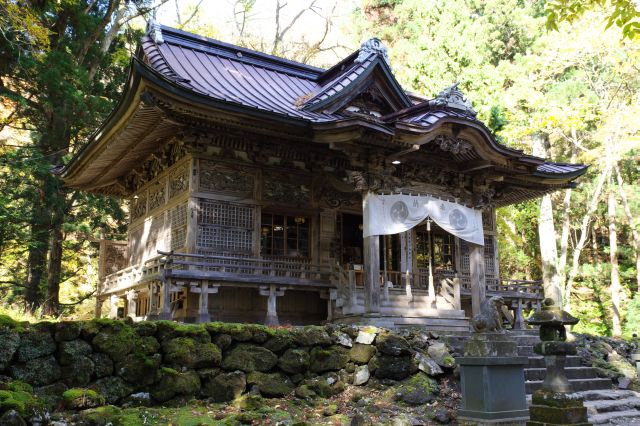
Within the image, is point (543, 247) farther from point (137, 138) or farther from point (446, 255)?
point (137, 138)

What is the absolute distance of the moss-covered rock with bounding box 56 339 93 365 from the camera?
296 inches

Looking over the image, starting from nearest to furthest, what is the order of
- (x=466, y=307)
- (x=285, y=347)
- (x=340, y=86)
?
(x=285, y=347)
(x=340, y=86)
(x=466, y=307)

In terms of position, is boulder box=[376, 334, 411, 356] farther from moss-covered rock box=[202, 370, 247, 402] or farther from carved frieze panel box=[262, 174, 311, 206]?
carved frieze panel box=[262, 174, 311, 206]

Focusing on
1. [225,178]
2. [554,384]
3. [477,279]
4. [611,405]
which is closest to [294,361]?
[554,384]

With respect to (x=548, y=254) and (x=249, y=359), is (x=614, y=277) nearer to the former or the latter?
(x=548, y=254)

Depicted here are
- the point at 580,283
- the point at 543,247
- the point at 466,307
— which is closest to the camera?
the point at 466,307

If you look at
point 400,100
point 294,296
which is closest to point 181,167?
point 294,296

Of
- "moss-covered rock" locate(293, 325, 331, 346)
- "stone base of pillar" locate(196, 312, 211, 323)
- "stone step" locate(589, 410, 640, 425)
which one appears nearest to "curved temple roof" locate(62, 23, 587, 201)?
"stone base of pillar" locate(196, 312, 211, 323)

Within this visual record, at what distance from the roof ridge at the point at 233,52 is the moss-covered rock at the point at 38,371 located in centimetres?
1179

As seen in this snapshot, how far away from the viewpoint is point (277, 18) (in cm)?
3634

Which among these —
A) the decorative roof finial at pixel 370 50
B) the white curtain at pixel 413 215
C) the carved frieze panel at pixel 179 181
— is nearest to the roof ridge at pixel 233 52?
the decorative roof finial at pixel 370 50

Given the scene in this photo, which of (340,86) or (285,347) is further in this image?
(340,86)

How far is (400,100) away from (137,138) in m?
8.09

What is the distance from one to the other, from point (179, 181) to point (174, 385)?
6.86 metres
